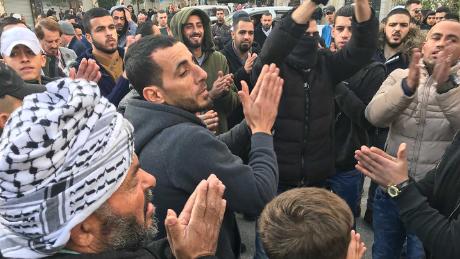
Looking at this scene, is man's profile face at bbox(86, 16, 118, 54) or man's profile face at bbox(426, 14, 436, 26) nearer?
man's profile face at bbox(86, 16, 118, 54)

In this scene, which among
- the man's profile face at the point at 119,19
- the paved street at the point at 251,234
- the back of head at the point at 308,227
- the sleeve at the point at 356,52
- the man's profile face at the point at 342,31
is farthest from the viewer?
the man's profile face at the point at 119,19

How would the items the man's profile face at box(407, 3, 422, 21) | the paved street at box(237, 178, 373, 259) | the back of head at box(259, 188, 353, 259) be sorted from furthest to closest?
1. the man's profile face at box(407, 3, 422, 21)
2. the paved street at box(237, 178, 373, 259)
3. the back of head at box(259, 188, 353, 259)

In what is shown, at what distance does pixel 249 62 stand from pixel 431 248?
8.88ft

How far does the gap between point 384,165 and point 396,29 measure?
2.86m

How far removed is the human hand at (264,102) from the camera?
5.98 feet

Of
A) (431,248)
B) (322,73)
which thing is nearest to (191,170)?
(431,248)

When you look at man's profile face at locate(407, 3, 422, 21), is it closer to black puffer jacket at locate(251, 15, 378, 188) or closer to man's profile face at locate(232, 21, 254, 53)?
man's profile face at locate(232, 21, 254, 53)

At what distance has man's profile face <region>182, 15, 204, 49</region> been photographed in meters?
4.20

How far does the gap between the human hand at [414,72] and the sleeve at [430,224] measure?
0.89m

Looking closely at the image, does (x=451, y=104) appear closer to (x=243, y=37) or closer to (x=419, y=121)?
(x=419, y=121)

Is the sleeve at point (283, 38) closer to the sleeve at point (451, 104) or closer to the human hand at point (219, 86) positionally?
the human hand at point (219, 86)

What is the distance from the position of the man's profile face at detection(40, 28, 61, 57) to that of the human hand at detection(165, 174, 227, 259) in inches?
165

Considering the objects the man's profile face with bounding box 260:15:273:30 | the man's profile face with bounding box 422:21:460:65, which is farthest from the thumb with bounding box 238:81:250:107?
the man's profile face with bounding box 260:15:273:30

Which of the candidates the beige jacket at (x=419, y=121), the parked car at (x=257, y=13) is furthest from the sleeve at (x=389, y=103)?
the parked car at (x=257, y=13)
